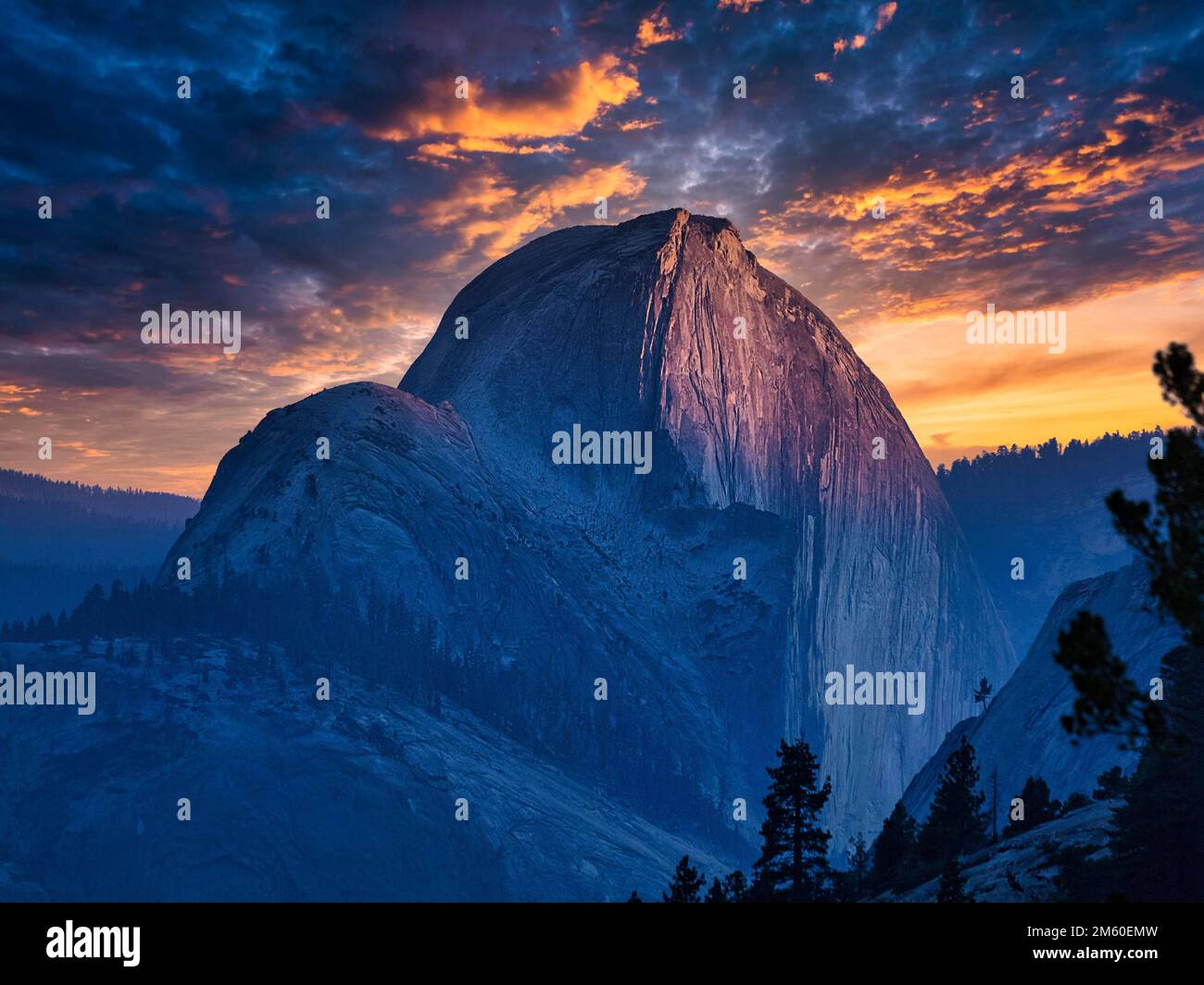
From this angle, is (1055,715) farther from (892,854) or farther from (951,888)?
(951,888)

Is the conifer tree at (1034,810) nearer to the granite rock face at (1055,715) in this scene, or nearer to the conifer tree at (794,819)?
the conifer tree at (794,819)

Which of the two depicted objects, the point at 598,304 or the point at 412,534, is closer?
the point at 412,534

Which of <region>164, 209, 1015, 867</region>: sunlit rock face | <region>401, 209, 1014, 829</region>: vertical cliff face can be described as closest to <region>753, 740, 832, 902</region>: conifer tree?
<region>164, 209, 1015, 867</region>: sunlit rock face

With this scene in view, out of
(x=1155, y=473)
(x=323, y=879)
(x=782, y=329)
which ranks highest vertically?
(x=782, y=329)

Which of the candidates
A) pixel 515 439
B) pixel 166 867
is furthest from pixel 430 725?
pixel 515 439

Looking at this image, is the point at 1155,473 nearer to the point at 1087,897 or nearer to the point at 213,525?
the point at 1087,897
